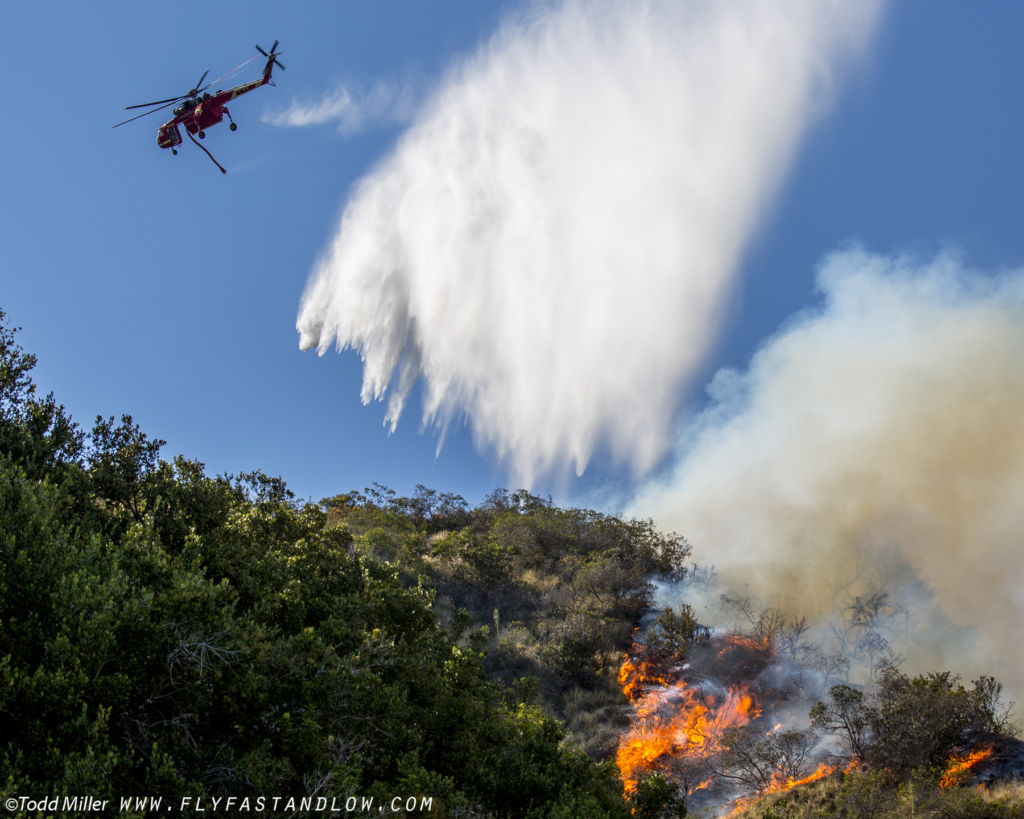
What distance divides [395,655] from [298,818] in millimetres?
5076

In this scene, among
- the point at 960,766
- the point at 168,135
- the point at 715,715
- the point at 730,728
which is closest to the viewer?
the point at 960,766

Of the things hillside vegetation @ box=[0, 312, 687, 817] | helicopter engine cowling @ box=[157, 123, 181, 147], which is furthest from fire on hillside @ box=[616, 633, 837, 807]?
helicopter engine cowling @ box=[157, 123, 181, 147]

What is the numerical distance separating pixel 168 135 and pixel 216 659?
2633 cm

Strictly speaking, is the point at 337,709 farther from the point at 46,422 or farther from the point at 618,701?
the point at 618,701

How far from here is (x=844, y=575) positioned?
48.7 meters

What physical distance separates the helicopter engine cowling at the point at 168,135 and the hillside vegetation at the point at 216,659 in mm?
13219

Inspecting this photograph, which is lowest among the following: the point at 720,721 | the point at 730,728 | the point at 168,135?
the point at 730,728

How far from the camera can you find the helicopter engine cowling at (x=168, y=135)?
25.2m

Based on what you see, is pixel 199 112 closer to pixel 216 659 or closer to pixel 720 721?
pixel 216 659

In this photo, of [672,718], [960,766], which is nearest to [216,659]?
[960,766]

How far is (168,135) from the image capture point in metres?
25.3

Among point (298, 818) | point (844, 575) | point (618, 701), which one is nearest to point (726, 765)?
point (618, 701)

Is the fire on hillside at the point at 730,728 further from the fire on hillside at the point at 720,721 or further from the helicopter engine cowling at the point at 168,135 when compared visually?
the helicopter engine cowling at the point at 168,135

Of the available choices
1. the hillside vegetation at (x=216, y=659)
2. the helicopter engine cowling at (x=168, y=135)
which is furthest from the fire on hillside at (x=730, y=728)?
the helicopter engine cowling at (x=168, y=135)
